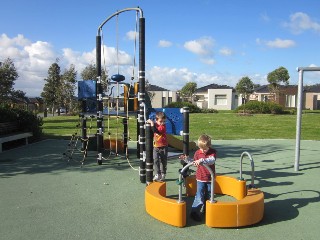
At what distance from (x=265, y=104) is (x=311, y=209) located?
35.2 m

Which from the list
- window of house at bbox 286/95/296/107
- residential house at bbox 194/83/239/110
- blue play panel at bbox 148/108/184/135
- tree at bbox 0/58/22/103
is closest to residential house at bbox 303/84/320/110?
window of house at bbox 286/95/296/107

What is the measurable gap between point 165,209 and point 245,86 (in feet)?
188

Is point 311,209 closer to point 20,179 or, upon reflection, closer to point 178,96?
point 20,179

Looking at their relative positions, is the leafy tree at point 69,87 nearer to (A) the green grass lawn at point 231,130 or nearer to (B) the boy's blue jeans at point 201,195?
(A) the green grass lawn at point 231,130

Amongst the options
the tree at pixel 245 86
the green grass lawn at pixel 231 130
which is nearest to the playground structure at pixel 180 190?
the green grass lawn at pixel 231 130

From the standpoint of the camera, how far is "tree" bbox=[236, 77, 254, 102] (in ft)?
195

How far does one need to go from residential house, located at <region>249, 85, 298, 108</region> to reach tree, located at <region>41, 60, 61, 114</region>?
106 ft

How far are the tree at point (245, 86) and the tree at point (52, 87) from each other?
3012 centimetres

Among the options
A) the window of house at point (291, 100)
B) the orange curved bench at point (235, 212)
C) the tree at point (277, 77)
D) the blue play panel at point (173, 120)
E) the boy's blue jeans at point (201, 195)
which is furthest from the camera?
the window of house at point (291, 100)

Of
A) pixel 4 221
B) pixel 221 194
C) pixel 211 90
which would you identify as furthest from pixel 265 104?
pixel 4 221

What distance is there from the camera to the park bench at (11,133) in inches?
450

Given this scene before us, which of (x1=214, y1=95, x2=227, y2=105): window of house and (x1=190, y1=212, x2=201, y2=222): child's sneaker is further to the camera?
(x1=214, y1=95, x2=227, y2=105): window of house

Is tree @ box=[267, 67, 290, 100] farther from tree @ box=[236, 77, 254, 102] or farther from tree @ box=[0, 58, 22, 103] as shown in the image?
tree @ box=[0, 58, 22, 103]

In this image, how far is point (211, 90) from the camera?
204 ft
